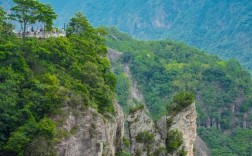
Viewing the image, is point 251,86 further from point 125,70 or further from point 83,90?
point 83,90

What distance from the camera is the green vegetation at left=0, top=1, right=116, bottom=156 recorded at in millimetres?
36156

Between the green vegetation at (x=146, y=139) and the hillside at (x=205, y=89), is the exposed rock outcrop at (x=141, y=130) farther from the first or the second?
the hillside at (x=205, y=89)

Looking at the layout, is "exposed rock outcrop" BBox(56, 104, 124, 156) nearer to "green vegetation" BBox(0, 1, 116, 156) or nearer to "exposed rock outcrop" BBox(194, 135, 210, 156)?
"green vegetation" BBox(0, 1, 116, 156)

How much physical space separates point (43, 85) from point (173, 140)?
13.5 m

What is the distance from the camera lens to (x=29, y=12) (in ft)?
151

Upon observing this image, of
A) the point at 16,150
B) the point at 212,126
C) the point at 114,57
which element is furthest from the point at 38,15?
the point at 114,57

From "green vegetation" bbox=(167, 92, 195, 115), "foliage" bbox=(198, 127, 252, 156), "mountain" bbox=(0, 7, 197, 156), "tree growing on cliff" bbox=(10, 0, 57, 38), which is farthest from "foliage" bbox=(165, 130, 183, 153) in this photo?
"foliage" bbox=(198, 127, 252, 156)

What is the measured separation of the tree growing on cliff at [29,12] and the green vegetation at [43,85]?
137 cm

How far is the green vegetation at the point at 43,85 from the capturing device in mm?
36156

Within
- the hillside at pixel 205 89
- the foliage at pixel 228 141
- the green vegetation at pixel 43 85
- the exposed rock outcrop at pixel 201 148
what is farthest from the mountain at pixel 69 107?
the hillside at pixel 205 89

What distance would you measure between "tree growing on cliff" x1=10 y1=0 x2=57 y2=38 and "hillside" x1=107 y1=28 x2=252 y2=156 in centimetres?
6248

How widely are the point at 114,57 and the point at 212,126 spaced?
28.0 meters

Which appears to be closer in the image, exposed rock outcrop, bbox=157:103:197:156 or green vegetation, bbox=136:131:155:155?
green vegetation, bbox=136:131:155:155

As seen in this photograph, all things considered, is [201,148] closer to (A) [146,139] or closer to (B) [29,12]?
(A) [146,139]
